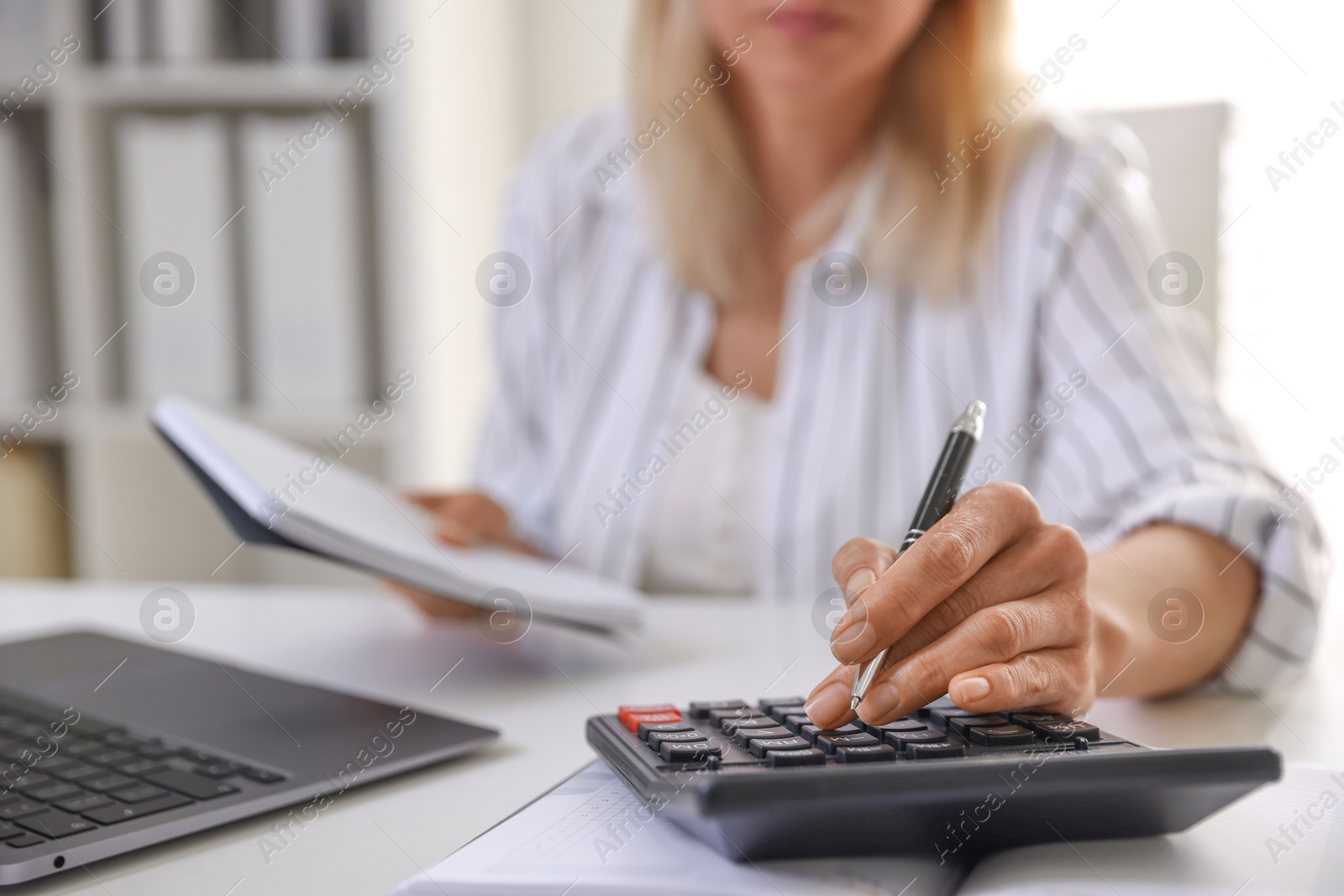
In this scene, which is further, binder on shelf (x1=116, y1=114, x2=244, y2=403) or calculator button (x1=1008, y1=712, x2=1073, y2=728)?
binder on shelf (x1=116, y1=114, x2=244, y2=403)

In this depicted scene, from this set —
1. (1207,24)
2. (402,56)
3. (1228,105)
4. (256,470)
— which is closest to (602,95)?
(402,56)

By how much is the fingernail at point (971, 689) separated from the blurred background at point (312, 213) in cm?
134

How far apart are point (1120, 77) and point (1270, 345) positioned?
479 mm

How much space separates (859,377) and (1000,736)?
2.34ft

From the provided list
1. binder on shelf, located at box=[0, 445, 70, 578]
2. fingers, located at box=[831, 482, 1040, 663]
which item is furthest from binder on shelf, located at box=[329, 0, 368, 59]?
fingers, located at box=[831, 482, 1040, 663]

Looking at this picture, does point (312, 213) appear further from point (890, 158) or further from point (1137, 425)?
point (1137, 425)

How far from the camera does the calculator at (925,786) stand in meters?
0.34

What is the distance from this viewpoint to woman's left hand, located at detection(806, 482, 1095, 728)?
417mm

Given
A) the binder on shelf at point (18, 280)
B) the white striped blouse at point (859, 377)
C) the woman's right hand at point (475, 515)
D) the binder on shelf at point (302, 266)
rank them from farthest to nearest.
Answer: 1. the binder on shelf at point (18, 280)
2. the binder on shelf at point (302, 266)
3. the woman's right hand at point (475, 515)
4. the white striped blouse at point (859, 377)

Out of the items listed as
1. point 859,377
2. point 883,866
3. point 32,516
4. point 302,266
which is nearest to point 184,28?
point 302,266

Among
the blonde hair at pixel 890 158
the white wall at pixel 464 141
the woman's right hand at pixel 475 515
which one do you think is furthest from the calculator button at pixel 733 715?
the white wall at pixel 464 141

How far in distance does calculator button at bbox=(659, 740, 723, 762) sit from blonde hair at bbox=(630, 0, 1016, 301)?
0.74 m

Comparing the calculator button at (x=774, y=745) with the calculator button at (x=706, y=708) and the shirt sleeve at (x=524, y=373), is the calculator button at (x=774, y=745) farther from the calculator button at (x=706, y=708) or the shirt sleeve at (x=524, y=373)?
the shirt sleeve at (x=524, y=373)

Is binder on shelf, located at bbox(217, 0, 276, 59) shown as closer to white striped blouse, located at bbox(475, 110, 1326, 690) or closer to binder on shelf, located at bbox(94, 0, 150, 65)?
binder on shelf, located at bbox(94, 0, 150, 65)
